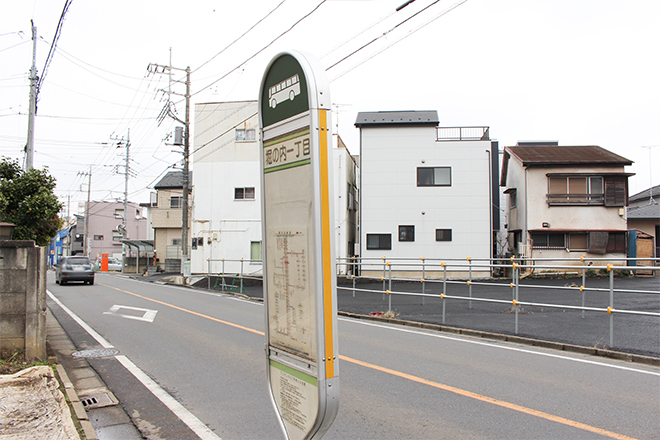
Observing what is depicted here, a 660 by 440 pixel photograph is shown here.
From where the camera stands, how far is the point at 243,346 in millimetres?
8156

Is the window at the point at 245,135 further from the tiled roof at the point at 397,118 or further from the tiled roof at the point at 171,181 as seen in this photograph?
the tiled roof at the point at 171,181

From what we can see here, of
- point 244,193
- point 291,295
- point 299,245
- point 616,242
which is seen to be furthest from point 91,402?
point 616,242

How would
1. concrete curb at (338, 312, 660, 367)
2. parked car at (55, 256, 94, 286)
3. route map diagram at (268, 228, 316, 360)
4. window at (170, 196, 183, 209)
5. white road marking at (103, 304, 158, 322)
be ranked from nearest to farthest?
route map diagram at (268, 228, 316, 360)
concrete curb at (338, 312, 660, 367)
white road marking at (103, 304, 158, 322)
parked car at (55, 256, 94, 286)
window at (170, 196, 183, 209)

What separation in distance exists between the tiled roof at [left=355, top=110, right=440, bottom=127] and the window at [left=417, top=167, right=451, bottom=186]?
7.94ft

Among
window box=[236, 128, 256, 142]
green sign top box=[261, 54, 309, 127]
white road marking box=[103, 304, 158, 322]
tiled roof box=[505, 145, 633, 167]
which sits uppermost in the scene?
window box=[236, 128, 256, 142]

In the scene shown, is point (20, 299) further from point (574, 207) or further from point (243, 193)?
point (574, 207)

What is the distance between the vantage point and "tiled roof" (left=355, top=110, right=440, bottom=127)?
24.8 m

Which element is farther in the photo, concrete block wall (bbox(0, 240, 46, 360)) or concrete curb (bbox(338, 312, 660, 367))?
concrete curb (bbox(338, 312, 660, 367))

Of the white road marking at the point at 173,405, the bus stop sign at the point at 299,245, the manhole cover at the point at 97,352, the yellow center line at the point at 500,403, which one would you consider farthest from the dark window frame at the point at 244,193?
the bus stop sign at the point at 299,245

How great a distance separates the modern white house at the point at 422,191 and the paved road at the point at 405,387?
50.3 feet

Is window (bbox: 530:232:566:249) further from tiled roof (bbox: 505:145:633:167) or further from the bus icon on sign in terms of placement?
the bus icon on sign

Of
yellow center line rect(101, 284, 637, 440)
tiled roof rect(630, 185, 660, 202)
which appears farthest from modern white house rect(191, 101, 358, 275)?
tiled roof rect(630, 185, 660, 202)

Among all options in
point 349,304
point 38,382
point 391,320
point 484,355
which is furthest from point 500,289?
point 38,382

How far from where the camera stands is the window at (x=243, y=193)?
93.2ft
